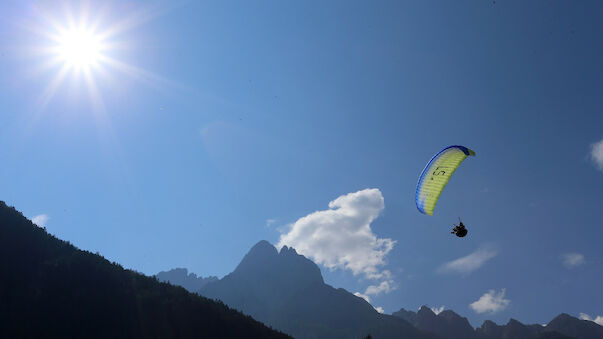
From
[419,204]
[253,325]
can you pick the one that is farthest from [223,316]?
[419,204]

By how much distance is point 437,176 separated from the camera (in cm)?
3061

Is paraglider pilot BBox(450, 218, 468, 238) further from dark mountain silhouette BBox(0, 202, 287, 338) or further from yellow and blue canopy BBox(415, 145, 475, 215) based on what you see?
dark mountain silhouette BBox(0, 202, 287, 338)

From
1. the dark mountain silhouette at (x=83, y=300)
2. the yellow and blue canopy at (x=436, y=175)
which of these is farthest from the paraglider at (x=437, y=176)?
the dark mountain silhouette at (x=83, y=300)

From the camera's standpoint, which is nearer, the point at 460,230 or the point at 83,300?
the point at 460,230

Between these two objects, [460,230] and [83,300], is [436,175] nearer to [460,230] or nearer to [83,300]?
[460,230]

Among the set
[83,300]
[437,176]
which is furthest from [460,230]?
[83,300]

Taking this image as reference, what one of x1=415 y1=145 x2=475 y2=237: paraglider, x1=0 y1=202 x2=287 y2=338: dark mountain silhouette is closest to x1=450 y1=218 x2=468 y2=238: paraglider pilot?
x1=415 y1=145 x2=475 y2=237: paraglider

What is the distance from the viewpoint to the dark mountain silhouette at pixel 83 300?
53469mm

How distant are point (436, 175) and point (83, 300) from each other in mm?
58751

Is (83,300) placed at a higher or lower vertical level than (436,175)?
lower

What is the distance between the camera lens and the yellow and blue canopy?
2891cm

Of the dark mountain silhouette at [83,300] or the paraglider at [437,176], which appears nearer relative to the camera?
the paraglider at [437,176]

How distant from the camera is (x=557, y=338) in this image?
195875 mm

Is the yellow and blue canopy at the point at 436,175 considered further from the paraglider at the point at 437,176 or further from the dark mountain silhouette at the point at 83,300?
the dark mountain silhouette at the point at 83,300
